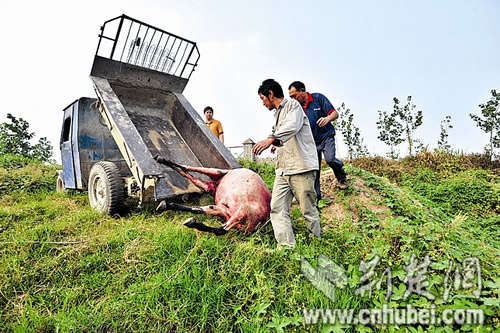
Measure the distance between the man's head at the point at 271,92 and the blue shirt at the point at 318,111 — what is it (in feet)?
4.16

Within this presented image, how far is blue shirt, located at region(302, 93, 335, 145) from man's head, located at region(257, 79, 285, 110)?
4.16 feet

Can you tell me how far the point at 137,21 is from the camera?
14.2ft

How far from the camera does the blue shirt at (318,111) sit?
4047 mm

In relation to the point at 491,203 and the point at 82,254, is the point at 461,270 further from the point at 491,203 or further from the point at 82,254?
the point at 491,203

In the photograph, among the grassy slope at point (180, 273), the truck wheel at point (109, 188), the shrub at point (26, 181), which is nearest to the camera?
the grassy slope at point (180, 273)

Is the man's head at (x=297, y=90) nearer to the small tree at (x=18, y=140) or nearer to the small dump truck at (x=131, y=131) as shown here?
the small dump truck at (x=131, y=131)

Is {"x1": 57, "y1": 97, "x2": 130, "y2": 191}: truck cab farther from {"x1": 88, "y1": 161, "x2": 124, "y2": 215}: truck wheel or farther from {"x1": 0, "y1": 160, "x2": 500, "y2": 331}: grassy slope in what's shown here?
{"x1": 0, "y1": 160, "x2": 500, "y2": 331}: grassy slope

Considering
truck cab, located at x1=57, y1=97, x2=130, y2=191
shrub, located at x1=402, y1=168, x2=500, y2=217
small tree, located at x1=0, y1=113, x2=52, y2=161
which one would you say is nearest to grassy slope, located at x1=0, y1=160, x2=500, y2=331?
truck cab, located at x1=57, y1=97, x2=130, y2=191

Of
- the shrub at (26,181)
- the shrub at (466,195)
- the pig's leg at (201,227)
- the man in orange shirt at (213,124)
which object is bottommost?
the shrub at (466,195)

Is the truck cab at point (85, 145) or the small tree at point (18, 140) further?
the small tree at point (18, 140)

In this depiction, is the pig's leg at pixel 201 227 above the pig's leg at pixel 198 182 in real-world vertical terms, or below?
below

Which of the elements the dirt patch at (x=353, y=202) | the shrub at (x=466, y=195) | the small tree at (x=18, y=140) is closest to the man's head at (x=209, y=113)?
the dirt patch at (x=353, y=202)

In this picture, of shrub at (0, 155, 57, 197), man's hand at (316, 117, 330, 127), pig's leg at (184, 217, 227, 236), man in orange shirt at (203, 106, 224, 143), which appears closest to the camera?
pig's leg at (184, 217, 227, 236)

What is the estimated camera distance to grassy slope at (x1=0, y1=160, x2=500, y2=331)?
1.94m
